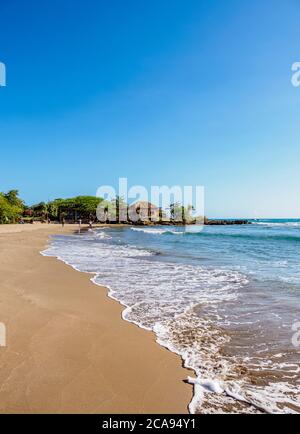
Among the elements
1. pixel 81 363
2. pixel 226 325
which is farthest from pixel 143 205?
pixel 81 363

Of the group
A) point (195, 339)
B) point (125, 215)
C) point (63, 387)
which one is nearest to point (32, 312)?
point (63, 387)

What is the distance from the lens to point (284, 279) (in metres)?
9.38

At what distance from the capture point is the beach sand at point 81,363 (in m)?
2.81

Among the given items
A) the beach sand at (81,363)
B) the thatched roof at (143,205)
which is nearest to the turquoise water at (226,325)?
the beach sand at (81,363)

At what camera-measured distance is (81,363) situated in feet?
11.8

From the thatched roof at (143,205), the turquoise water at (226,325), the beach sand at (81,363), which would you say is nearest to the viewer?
the beach sand at (81,363)

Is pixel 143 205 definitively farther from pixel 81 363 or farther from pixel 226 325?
pixel 81 363

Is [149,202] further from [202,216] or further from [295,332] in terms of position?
[295,332]

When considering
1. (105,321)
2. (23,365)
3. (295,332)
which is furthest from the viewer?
(105,321)

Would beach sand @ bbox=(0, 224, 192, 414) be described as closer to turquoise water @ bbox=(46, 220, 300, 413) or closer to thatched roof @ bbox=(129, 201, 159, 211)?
turquoise water @ bbox=(46, 220, 300, 413)

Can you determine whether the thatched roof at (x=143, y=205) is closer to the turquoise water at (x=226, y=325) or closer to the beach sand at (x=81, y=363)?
the turquoise water at (x=226, y=325)

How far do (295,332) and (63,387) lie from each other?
12.7 ft

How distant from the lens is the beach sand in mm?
2814
